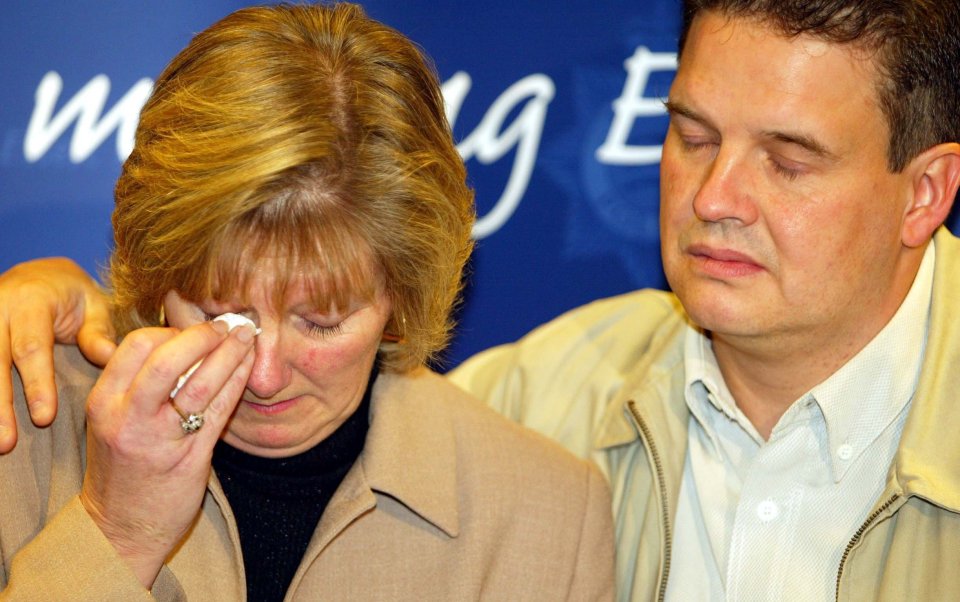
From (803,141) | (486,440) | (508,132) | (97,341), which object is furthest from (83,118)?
(803,141)

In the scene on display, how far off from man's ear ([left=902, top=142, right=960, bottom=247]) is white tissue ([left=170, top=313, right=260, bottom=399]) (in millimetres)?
1288

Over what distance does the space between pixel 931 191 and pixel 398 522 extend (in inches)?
48.1

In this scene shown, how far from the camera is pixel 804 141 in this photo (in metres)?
2.22

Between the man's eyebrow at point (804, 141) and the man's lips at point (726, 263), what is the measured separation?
0.73 feet

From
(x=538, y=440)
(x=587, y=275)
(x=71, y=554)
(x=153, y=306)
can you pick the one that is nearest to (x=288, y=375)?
(x=153, y=306)

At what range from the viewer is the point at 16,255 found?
2.84 m

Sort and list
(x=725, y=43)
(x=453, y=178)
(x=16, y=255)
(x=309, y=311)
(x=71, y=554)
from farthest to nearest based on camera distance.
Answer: (x=16, y=255)
(x=725, y=43)
(x=453, y=178)
(x=309, y=311)
(x=71, y=554)

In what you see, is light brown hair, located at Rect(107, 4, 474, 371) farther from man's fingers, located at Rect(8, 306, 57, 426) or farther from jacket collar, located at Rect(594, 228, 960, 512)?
jacket collar, located at Rect(594, 228, 960, 512)

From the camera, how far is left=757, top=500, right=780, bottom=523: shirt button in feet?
7.80

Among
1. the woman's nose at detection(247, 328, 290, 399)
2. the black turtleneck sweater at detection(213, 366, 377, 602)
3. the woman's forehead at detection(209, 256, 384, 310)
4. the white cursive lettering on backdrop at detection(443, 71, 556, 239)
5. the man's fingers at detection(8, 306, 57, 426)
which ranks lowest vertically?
the black turtleneck sweater at detection(213, 366, 377, 602)

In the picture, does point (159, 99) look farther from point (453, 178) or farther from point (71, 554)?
point (71, 554)

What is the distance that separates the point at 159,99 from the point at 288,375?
0.50 m

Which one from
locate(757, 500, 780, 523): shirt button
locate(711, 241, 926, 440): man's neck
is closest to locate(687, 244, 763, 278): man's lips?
locate(711, 241, 926, 440): man's neck

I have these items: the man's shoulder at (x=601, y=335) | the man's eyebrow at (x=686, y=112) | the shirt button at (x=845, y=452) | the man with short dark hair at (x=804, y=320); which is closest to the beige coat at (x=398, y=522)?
the man with short dark hair at (x=804, y=320)
